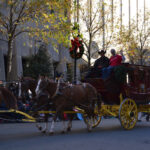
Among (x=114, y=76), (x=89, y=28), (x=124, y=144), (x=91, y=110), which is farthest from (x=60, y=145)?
(x=89, y=28)

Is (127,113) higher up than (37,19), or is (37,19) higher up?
(37,19)

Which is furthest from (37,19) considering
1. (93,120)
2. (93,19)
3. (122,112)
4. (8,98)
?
(8,98)

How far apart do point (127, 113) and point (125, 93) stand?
889mm

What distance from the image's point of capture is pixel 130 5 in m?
49.9

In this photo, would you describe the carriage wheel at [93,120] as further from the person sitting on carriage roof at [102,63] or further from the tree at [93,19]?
the tree at [93,19]

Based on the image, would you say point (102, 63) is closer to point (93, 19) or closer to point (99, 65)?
point (99, 65)

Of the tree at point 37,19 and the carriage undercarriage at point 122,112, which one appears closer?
the carriage undercarriage at point 122,112

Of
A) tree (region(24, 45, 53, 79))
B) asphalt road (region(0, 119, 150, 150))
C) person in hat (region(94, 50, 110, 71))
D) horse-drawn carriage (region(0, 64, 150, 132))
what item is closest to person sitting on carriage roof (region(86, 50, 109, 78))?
person in hat (region(94, 50, 110, 71))

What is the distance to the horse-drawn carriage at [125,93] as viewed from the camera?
1267 centimetres

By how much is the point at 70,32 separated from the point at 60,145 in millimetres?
11107

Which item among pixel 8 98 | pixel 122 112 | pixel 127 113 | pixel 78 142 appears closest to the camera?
pixel 78 142

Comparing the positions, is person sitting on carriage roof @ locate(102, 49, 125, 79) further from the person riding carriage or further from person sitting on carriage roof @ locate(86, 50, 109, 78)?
person sitting on carriage roof @ locate(86, 50, 109, 78)

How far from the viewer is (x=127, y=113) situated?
41.2ft

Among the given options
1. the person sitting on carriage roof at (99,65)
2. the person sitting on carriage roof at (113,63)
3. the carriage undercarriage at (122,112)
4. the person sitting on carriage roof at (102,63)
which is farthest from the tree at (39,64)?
the carriage undercarriage at (122,112)
